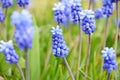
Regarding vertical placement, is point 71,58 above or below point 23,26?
below

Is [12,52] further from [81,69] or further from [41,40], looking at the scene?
[41,40]

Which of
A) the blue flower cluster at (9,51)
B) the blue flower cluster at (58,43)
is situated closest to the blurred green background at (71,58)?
the blue flower cluster at (58,43)

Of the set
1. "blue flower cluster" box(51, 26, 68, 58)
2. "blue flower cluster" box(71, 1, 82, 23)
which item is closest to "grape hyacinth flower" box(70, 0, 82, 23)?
"blue flower cluster" box(71, 1, 82, 23)

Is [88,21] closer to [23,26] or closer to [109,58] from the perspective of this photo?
[109,58]

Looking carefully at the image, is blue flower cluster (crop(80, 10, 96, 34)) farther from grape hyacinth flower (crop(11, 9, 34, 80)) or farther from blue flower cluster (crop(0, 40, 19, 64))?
grape hyacinth flower (crop(11, 9, 34, 80))

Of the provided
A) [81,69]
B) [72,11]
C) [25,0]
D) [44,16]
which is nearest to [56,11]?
[72,11]

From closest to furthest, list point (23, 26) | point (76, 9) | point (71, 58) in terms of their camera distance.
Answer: point (23, 26) → point (76, 9) → point (71, 58)

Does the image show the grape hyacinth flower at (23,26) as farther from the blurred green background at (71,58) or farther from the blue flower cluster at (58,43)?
the blurred green background at (71,58)

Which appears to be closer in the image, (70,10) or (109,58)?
(109,58)

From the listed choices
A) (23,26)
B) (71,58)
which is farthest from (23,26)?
(71,58)

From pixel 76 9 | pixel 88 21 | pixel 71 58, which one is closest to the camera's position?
pixel 88 21

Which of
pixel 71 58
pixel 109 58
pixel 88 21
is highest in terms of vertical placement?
pixel 88 21
